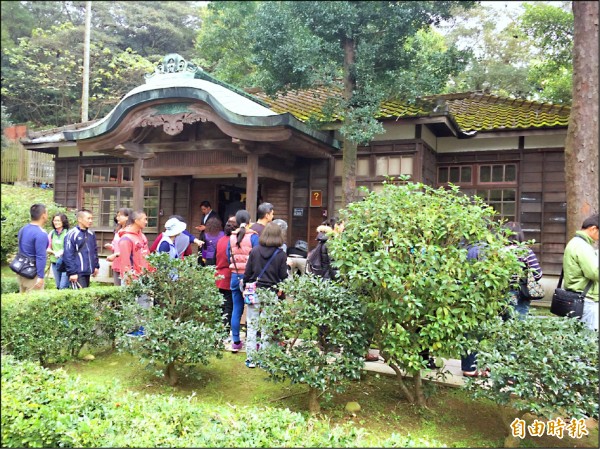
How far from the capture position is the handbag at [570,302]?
461 centimetres

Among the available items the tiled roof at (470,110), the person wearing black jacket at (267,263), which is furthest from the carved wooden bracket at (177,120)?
the person wearing black jacket at (267,263)

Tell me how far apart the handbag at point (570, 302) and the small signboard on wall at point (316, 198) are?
6174mm

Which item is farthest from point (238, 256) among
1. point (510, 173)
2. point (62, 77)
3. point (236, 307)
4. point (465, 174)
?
point (62, 77)

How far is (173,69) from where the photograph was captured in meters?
8.79

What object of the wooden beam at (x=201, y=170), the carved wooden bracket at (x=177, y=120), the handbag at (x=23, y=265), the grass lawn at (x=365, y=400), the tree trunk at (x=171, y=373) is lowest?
the grass lawn at (x=365, y=400)

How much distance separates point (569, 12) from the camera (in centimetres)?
974

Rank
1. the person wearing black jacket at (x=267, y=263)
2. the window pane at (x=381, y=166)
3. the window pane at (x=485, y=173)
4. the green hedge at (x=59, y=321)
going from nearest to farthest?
the green hedge at (x=59, y=321) → the person wearing black jacket at (x=267, y=263) → the window pane at (x=381, y=166) → the window pane at (x=485, y=173)

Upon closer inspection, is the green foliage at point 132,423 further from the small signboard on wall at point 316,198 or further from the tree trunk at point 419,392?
the small signboard on wall at point 316,198

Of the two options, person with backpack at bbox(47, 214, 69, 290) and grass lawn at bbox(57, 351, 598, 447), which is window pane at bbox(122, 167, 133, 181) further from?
grass lawn at bbox(57, 351, 598, 447)

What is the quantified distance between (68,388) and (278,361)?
1731mm

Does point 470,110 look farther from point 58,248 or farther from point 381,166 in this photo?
point 58,248

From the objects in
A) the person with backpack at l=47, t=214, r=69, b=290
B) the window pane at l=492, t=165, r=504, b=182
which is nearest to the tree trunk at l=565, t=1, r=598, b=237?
the window pane at l=492, t=165, r=504, b=182

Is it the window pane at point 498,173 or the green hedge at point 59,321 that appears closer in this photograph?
the green hedge at point 59,321

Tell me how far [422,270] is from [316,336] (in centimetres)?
114
